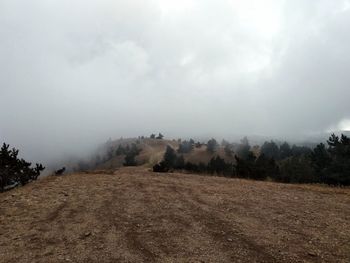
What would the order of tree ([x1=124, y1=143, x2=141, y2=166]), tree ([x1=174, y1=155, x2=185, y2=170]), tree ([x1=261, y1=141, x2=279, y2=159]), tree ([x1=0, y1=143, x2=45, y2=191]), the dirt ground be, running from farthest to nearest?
tree ([x1=261, y1=141, x2=279, y2=159])
tree ([x1=124, y1=143, x2=141, y2=166])
tree ([x1=174, y1=155, x2=185, y2=170])
tree ([x1=0, y1=143, x2=45, y2=191])
the dirt ground

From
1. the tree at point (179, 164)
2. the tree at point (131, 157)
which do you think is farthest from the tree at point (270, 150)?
the tree at point (179, 164)

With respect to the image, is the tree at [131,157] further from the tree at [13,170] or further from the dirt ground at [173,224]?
the dirt ground at [173,224]

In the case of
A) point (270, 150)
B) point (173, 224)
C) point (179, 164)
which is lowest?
point (173, 224)

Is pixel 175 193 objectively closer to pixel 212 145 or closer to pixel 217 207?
pixel 217 207

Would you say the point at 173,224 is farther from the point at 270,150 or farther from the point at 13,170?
the point at 270,150

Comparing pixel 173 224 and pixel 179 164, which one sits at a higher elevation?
pixel 179 164

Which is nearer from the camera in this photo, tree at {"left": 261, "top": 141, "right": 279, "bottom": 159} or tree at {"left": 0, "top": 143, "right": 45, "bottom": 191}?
tree at {"left": 0, "top": 143, "right": 45, "bottom": 191}

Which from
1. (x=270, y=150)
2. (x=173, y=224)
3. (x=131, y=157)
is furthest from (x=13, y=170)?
(x=270, y=150)

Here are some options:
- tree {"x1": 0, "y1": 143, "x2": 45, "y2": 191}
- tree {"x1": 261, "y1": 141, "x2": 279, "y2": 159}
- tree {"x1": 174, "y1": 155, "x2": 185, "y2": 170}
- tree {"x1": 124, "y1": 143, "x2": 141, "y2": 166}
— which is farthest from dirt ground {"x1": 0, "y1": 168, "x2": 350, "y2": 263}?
tree {"x1": 261, "y1": 141, "x2": 279, "y2": 159}

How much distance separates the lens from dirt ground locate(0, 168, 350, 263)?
10.2 metres

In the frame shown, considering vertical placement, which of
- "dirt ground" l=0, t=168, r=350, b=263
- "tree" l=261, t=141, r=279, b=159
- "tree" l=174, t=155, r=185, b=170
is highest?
"tree" l=261, t=141, r=279, b=159

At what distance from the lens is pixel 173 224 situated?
42.4 ft

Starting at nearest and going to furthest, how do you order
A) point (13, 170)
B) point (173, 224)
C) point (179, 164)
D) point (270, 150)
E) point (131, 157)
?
point (173, 224), point (13, 170), point (179, 164), point (131, 157), point (270, 150)

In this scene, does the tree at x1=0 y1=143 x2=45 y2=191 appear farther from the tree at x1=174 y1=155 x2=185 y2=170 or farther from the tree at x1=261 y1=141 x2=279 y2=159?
the tree at x1=261 y1=141 x2=279 y2=159
